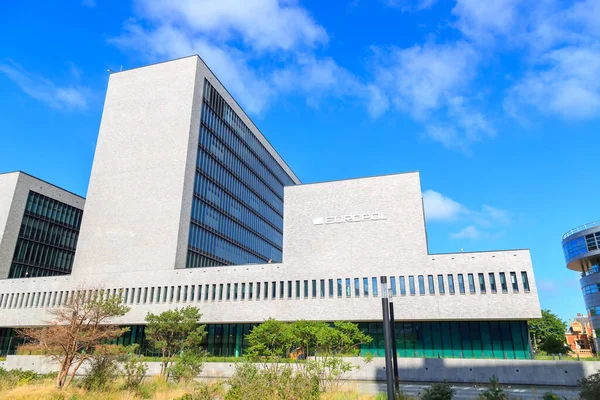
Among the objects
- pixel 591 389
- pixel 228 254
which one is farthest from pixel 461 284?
pixel 228 254

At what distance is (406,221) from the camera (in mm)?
42719

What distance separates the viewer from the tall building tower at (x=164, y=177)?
52.1 meters

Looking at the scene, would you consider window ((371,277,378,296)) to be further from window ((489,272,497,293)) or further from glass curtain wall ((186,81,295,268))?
glass curtain wall ((186,81,295,268))

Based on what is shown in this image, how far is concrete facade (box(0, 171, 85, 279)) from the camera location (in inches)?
2302

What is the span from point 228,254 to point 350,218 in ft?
90.0

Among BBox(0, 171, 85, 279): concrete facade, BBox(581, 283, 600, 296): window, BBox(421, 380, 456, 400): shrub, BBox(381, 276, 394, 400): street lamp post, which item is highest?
BBox(0, 171, 85, 279): concrete facade

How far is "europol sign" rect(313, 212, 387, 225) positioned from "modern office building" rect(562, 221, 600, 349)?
49.4 m

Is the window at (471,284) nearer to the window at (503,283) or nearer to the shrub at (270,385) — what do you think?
the window at (503,283)

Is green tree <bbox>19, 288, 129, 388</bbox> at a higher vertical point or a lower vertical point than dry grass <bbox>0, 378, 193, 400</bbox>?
higher

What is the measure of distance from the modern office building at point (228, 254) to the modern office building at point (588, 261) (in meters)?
43.1

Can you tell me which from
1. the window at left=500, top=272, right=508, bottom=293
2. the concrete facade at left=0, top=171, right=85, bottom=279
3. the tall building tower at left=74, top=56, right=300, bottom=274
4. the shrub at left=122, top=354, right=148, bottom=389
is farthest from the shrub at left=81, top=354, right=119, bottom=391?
the concrete facade at left=0, top=171, right=85, bottom=279

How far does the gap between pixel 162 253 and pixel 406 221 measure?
29298 mm

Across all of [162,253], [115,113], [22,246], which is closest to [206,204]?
[162,253]

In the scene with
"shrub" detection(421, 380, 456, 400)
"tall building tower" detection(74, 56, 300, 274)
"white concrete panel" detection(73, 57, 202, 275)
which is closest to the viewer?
"shrub" detection(421, 380, 456, 400)
